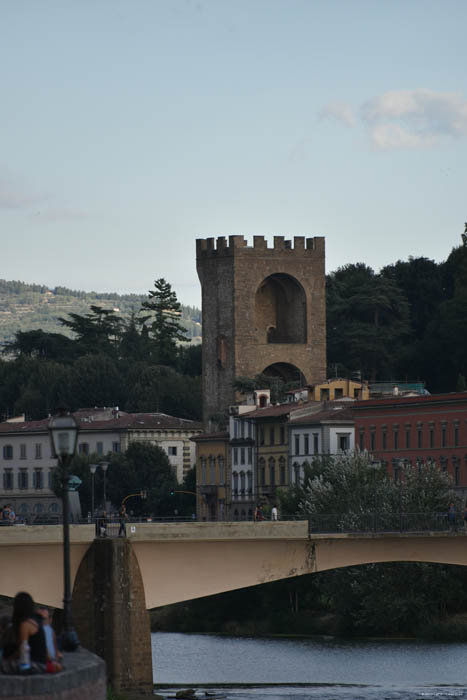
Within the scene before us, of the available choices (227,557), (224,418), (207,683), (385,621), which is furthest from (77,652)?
(224,418)

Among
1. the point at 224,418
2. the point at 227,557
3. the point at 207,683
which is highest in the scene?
the point at 224,418

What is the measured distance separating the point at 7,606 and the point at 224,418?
41.2 meters

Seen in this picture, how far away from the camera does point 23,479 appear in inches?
5428

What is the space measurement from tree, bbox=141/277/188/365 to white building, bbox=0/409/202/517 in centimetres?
2358

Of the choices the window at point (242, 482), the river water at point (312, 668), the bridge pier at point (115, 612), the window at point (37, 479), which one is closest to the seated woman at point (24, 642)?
the bridge pier at point (115, 612)

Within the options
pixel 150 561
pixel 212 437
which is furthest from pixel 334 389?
pixel 150 561

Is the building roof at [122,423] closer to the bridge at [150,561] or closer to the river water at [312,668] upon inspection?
the river water at [312,668]

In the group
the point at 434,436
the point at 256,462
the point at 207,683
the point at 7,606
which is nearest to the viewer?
the point at 207,683

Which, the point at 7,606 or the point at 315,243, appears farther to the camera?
the point at 315,243

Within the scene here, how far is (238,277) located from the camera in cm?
13438

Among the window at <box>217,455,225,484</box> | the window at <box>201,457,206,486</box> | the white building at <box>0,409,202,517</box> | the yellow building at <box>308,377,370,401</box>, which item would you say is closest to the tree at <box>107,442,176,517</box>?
the white building at <box>0,409,202,517</box>

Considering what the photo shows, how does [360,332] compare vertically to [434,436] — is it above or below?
above

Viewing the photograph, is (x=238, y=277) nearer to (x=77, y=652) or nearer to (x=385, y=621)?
(x=385, y=621)

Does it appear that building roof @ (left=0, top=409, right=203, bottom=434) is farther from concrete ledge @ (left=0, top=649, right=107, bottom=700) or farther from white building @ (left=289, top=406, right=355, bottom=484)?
concrete ledge @ (left=0, top=649, right=107, bottom=700)
